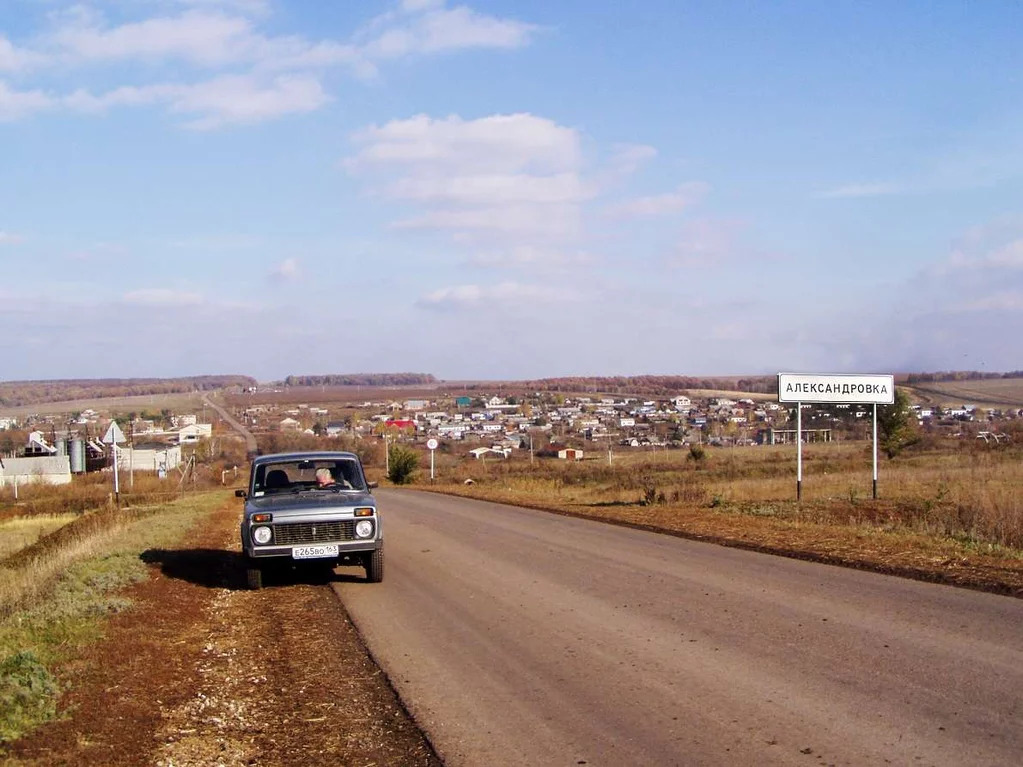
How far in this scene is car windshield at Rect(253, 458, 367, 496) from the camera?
45.1 ft

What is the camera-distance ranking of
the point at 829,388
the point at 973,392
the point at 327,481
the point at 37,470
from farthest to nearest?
the point at 973,392 < the point at 37,470 < the point at 829,388 < the point at 327,481

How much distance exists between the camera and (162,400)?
15538cm

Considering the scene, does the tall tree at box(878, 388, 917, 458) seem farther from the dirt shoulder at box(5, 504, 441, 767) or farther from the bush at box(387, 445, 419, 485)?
the dirt shoulder at box(5, 504, 441, 767)

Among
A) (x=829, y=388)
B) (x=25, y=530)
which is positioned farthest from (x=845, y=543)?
(x=25, y=530)

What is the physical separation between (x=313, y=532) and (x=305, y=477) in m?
1.74

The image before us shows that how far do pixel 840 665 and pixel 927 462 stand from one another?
38.8 metres

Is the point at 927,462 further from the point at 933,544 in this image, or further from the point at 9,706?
the point at 9,706

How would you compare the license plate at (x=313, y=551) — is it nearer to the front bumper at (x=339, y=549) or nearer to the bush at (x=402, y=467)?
the front bumper at (x=339, y=549)

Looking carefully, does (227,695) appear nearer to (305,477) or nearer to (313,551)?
(313,551)

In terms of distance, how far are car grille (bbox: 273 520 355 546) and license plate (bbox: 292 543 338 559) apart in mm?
94

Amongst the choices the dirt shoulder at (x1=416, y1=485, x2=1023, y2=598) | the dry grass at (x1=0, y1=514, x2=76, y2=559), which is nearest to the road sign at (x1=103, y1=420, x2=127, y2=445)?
the dry grass at (x1=0, y1=514, x2=76, y2=559)

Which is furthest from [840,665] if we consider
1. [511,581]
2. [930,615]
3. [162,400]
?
[162,400]

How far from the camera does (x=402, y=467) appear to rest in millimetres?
54250

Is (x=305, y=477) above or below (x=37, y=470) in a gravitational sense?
above
